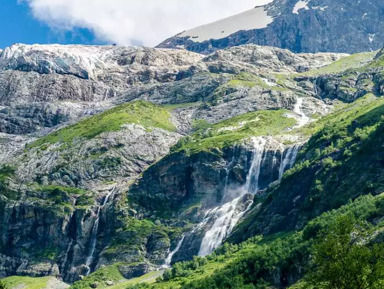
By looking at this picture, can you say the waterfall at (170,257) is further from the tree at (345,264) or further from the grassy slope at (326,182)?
the tree at (345,264)

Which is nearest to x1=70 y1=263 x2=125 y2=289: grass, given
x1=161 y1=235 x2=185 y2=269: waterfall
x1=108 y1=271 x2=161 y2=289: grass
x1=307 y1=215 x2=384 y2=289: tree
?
x1=108 y1=271 x2=161 y2=289: grass

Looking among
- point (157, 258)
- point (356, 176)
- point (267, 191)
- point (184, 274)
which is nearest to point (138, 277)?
point (157, 258)

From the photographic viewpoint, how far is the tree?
50125mm

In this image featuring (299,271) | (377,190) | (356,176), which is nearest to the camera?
(299,271)

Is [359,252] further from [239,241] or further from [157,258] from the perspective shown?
[157,258]

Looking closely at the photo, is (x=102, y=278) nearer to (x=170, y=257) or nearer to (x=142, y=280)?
(x=142, y=280)

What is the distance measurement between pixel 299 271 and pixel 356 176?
169 feet

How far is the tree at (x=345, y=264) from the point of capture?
164 feet

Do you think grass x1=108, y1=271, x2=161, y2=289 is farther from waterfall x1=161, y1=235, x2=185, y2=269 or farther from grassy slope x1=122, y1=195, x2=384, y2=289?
grassy slope x1=122, y1=195, x2=384, y2=289

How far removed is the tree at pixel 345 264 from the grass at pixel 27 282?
15056 cm

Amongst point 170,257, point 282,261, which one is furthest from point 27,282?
point 282,261

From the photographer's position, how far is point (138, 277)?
190000mm

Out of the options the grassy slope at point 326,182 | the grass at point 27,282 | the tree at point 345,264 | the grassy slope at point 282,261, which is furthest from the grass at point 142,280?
the tree at point 345,264

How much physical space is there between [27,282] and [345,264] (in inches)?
6406
